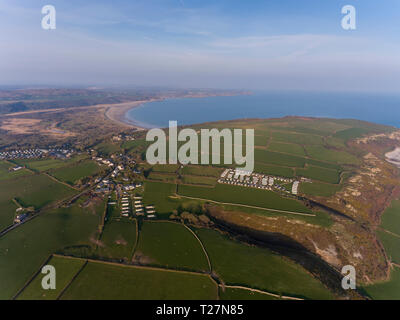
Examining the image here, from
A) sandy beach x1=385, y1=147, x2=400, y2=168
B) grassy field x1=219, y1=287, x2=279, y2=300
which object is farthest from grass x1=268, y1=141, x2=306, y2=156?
grassy field x1=219, y1=287, x2=279, y2=300

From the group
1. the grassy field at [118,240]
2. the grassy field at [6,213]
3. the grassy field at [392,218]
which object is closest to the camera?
the grassy field at [118,240]

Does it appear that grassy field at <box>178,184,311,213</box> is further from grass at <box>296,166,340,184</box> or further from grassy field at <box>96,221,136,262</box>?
grass at <box>296,166,340,184</box>

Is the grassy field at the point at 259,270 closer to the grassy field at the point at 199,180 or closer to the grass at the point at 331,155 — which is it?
the grassy field at the point at 199,180

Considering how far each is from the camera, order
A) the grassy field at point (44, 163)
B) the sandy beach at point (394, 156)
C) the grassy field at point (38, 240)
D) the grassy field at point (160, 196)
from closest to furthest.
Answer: the grassy field at point (38, 240), the grassy field at point (160, 196), the grassy field at point (44, 163), the sandy beach at point (394, 156)

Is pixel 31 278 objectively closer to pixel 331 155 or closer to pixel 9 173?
pixel 9 173

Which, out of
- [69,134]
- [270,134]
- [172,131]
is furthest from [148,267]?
[69,134]

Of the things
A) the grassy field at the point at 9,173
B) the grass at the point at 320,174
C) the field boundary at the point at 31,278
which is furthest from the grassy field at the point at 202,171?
the grassy field at the point at 9,173
